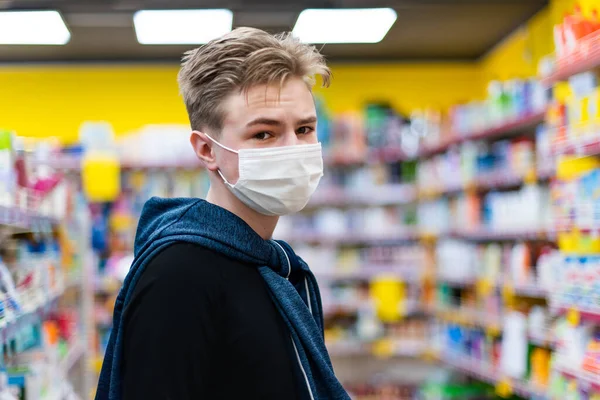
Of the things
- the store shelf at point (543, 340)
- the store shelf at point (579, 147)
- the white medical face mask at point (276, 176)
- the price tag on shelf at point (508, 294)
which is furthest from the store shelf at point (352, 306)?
the white medical face mask at point (276, 176)

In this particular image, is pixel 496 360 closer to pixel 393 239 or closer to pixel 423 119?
pixel 393 239

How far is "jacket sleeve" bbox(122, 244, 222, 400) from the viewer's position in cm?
140

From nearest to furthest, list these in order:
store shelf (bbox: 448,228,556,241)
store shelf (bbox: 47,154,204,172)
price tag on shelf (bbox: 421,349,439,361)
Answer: store shelf (bbox: 448,228,556,241), price tag on shelf (bbox: 421,349,439,361), store shelf (bbox: 47,154,204,172)

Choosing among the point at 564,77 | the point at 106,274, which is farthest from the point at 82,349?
the point at 564,77

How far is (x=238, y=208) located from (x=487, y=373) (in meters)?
4.61

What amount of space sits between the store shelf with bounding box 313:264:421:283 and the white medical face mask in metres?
5.96

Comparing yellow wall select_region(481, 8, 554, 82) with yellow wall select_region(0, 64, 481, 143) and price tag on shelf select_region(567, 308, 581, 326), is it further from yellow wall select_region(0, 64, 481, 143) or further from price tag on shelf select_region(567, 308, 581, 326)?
price tag on shelf select_region(567, 308, 581, 326)

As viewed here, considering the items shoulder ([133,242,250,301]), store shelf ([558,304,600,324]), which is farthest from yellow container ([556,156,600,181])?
shoulder ([133,242,250,301])

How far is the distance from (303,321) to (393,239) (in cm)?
624

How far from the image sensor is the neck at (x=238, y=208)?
175 cm

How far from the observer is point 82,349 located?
5.64 meters

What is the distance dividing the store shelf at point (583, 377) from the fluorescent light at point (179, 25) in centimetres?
432

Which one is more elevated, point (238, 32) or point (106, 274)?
point (238, 32)

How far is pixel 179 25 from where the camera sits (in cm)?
729
